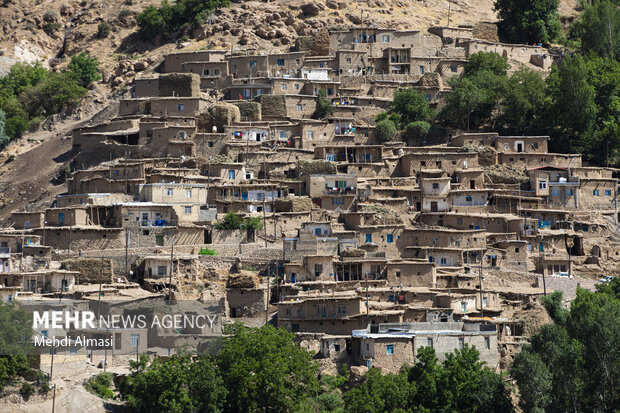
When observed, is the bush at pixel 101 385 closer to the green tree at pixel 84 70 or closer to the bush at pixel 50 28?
the green tree at pixel 84 70

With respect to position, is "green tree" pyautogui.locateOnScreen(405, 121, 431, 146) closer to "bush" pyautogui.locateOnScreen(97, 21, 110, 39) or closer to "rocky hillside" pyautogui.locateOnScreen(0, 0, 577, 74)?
"rocky hillside" pyautogui.locateOnScreen(0, 0, 577, 74)

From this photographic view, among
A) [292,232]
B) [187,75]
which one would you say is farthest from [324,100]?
[292,232]

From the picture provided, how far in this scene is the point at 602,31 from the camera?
77125mm

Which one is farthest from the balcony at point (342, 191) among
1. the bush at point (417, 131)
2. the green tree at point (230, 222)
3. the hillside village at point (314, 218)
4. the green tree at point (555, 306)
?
the green tree at point (555, 306)

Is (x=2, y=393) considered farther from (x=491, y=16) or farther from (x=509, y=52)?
(x=491, y=16)

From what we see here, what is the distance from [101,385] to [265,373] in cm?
578

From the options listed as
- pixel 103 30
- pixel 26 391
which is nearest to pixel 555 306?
pixel 26 391

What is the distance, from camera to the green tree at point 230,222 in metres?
57.6

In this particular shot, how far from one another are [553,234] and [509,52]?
20648mm

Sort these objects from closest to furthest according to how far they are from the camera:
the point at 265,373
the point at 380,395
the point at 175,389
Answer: the point at 380,395 → the point at 175,389 → the point at 265,373

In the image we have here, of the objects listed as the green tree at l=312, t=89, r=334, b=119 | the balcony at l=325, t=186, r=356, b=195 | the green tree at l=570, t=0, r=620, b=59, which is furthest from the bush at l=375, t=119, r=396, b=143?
the green tree at l=570, t=0, r=620, b=59

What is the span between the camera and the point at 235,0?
8212 centimetres

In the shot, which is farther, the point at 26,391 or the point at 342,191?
the point at 342,191

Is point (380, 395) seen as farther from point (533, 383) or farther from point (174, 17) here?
point (174, 17)
